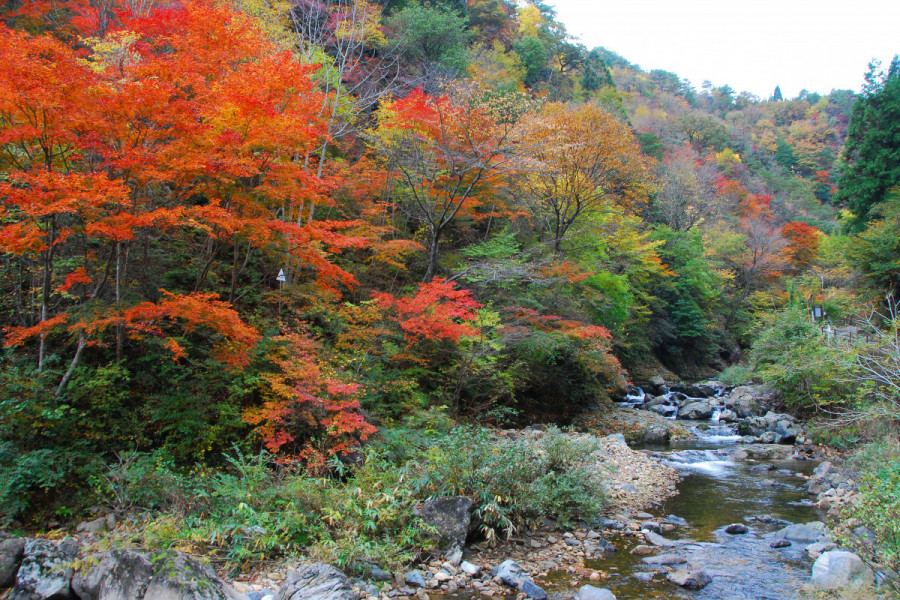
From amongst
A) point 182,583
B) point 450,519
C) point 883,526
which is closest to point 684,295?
point 883,526

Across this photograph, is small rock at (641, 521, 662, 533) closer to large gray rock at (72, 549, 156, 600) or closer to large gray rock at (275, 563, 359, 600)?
large gray rock at (275, 563, 359, 600)

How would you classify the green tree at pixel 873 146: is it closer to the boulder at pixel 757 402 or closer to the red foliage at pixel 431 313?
the boulder at pixel 757 402

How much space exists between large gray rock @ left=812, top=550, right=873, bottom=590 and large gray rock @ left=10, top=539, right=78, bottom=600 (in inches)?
296

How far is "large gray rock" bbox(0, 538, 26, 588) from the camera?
463 cm

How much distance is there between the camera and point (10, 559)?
471 centimetres

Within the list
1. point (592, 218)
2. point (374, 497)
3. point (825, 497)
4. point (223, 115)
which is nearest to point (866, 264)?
point (592, 218)

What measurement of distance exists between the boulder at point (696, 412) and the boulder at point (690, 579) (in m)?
13.5

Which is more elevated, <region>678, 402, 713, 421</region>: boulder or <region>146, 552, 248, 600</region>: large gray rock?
<region>146, 552, 248, 600</region>: large gray rock

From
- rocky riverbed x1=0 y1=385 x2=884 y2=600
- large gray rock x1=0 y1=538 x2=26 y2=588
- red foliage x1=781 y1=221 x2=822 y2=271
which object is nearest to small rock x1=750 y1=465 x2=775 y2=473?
rocky riverbed x1=0 y1=385 x2=884 y2=600

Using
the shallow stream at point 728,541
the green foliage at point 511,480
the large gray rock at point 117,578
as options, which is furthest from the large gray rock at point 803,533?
the large gray rock at point 117,578

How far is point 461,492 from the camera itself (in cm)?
664

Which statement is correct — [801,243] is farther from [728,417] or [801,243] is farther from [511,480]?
[511,480]

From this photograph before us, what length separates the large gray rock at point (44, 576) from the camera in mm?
4410

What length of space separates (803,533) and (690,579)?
2.78m
